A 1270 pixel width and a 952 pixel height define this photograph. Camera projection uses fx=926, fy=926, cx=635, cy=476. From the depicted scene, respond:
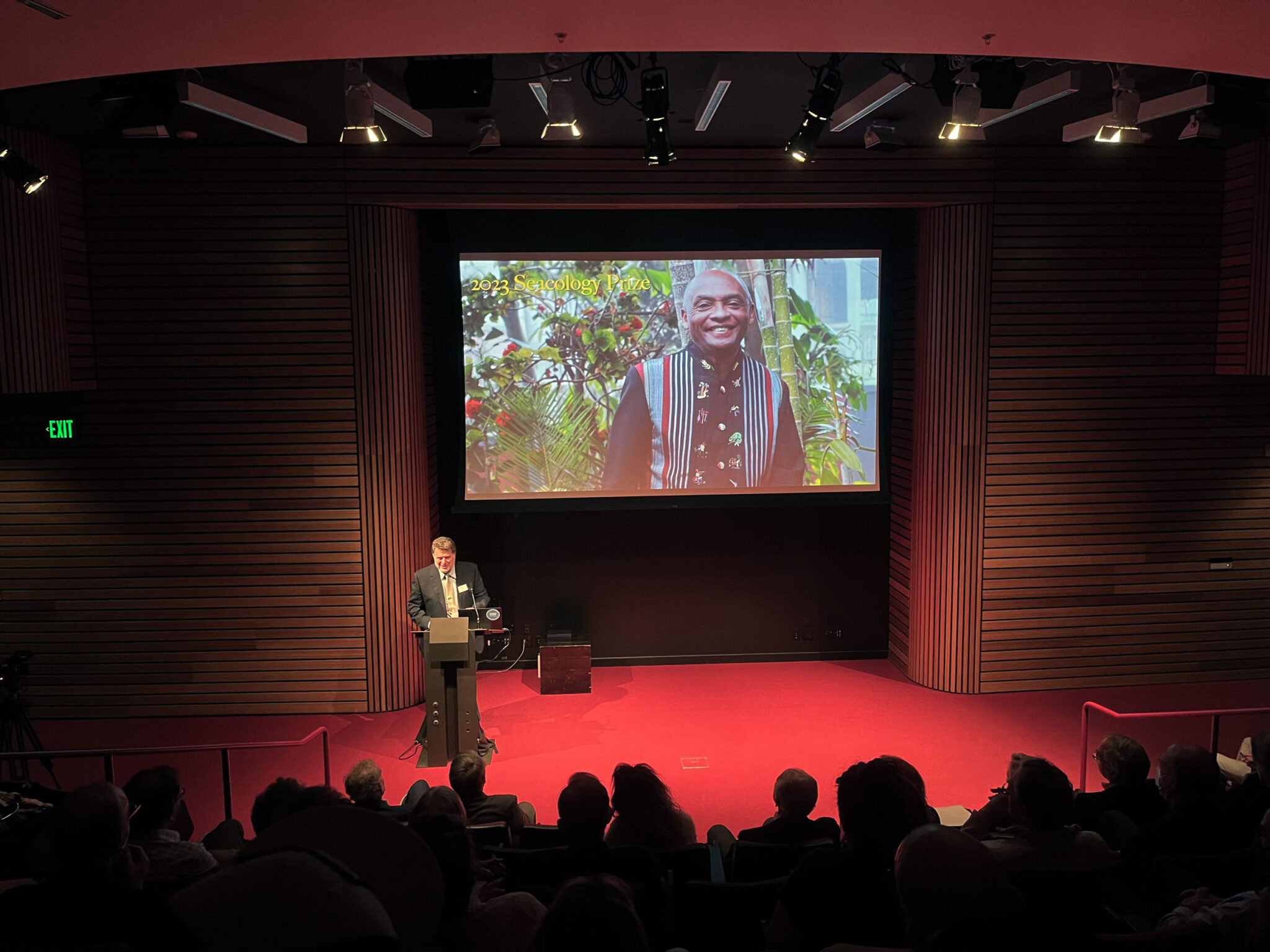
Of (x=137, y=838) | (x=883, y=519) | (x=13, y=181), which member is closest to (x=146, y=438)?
(x=13, y=181)

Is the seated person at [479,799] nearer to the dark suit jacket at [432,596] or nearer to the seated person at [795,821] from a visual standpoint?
the seated person at [795,821]

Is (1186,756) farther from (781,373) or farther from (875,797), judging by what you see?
(781,373)

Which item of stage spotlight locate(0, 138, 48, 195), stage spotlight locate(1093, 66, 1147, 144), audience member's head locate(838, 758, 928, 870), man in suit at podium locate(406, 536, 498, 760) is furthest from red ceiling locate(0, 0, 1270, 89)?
man in suit at podium locate(406, 536, 498, 760)

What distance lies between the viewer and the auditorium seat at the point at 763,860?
2.98 m

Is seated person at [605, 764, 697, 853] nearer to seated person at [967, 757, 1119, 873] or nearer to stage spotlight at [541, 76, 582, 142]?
seated person at [967, 757, 1119, 873]

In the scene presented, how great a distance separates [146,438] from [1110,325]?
694 centimetres

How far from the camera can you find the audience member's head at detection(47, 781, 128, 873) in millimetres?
2240

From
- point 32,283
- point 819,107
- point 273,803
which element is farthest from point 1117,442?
point 32,283

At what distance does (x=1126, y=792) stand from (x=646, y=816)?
6.27ft

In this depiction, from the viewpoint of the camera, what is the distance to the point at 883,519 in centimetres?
765

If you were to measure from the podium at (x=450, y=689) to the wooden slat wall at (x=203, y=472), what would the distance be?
3.93 feet

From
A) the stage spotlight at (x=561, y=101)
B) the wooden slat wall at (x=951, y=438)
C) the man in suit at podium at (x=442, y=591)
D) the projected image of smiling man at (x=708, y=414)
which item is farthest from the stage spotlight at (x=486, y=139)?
the wooden slat wall at (x=951, y=438)

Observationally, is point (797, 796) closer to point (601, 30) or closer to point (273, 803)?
point (273, 803)

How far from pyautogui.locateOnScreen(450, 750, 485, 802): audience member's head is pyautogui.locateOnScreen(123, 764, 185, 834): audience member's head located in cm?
108
